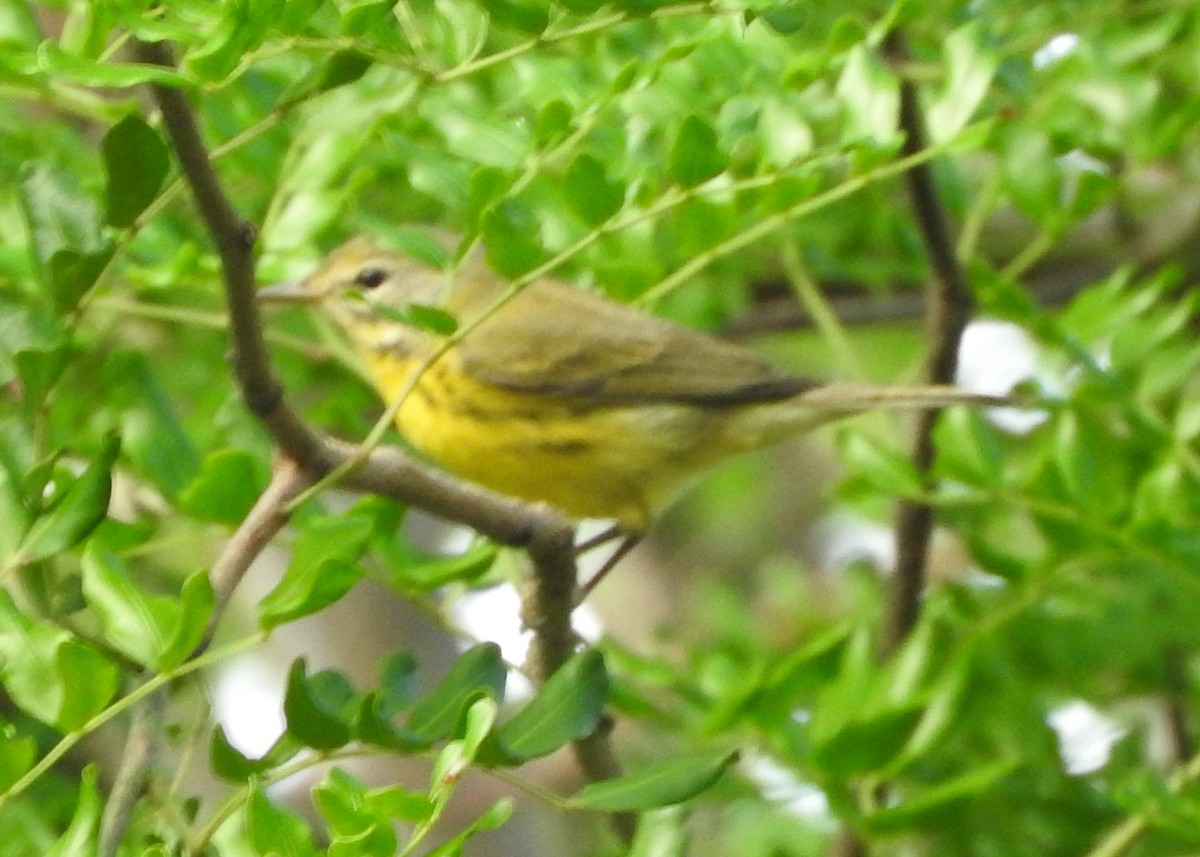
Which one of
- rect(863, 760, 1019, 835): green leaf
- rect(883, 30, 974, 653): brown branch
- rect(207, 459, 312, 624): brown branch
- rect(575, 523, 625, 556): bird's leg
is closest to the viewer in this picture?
rect(207, 459, 312, 624): brown branch

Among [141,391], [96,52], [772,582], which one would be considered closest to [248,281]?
[96,52]

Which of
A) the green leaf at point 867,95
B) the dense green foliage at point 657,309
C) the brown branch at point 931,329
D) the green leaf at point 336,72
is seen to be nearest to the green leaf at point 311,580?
the dense green foliage at point 657,309

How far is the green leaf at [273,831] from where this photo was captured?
4.16 ft

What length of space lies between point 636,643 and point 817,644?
7.84ft

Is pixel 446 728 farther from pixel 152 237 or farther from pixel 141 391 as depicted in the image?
pixel 152 237

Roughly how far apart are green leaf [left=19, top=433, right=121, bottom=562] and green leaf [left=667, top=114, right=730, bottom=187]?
2.02 feet

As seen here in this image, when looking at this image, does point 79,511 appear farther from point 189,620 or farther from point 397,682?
point 397,682

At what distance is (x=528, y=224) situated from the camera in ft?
5.26

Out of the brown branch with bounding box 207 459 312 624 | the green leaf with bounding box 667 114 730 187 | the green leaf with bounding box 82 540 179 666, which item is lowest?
the brown branch with bounding box 207 459 312 624

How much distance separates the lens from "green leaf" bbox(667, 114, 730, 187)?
1.70 metres

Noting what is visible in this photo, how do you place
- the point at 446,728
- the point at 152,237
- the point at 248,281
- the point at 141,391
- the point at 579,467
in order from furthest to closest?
the point at 579,467 → the point at 152,237 → the point at 141,391 → the point at 446,728 → the point at 248,281

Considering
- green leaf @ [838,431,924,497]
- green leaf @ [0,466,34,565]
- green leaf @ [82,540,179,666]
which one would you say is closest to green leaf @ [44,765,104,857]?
green leaf @ [82,540,179,666]

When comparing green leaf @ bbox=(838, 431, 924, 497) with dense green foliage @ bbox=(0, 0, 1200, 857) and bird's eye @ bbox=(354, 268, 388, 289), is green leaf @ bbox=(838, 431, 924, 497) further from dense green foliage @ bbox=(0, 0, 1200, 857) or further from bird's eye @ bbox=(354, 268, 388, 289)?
bird's eye @ bbox=(354, 268, 388, 289)

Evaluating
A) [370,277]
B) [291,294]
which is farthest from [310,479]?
[370,277]
